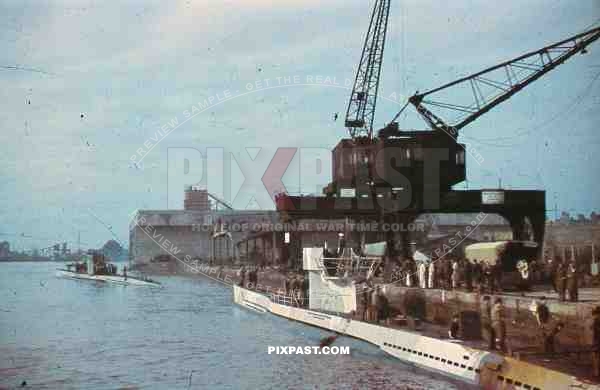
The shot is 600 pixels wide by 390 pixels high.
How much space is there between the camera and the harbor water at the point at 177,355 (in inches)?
795

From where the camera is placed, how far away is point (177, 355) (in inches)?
981

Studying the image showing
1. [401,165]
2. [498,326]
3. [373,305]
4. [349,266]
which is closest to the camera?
[498,326]

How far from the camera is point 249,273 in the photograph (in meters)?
51.0

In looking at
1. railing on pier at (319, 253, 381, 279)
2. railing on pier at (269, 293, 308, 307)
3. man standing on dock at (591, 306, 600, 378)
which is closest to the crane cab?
railing on pier at (319, 253, 381, 279)

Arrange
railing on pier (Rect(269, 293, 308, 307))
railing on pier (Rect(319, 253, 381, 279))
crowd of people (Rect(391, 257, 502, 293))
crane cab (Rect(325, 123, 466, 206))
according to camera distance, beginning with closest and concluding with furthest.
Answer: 1. crowd of people (Rect(391, 257, 502, 293))
2. railing on pier (Rect(319, 253, 381, 279))
3. crane cab (Rect(325, 123, 466, 206))
4. railing on pier (Rect(269, 293, 308, 307))

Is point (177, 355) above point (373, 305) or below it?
below

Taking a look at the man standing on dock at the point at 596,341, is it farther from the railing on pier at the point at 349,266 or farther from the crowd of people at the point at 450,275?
the railing on pier at the point at 349,266

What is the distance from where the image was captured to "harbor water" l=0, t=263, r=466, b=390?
20.2m

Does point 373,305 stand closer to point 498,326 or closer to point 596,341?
point 498,326

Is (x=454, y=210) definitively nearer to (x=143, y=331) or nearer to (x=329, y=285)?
(x=329, y=285)

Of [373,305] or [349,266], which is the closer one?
[373,305]

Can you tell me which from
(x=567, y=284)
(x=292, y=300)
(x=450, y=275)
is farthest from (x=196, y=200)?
(x=567, y=284)

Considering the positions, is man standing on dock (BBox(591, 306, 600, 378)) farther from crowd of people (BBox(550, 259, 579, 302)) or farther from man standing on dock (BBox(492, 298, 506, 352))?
man standing on dock (BBox(492, 298, 506, 352))

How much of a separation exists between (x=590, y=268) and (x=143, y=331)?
1916 centimetres
